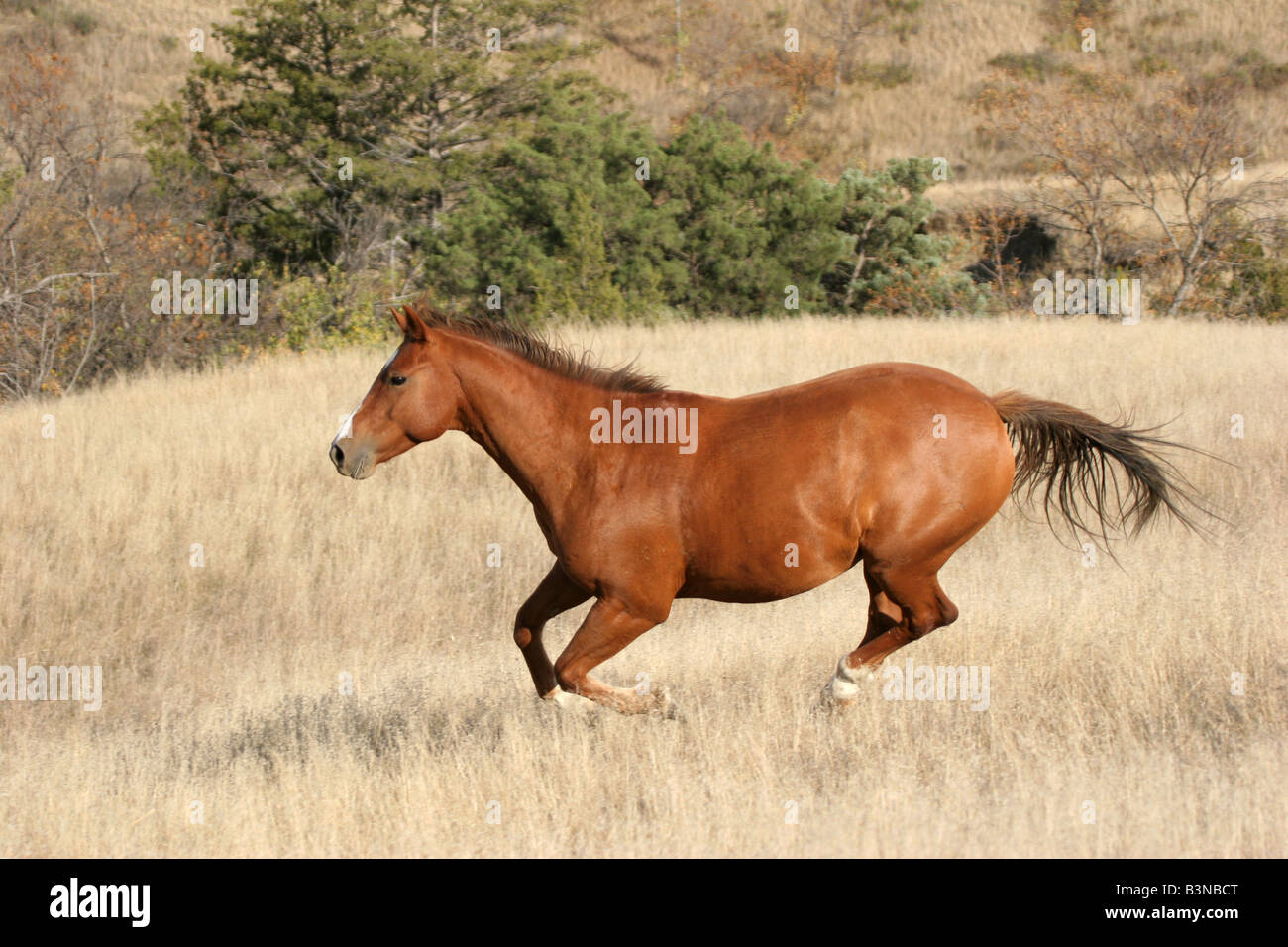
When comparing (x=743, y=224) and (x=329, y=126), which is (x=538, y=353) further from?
(x=329, y=126)

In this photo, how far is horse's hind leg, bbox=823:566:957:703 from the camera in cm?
531

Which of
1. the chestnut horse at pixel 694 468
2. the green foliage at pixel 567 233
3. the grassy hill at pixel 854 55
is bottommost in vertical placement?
the chestnut horse at pixel 694 468

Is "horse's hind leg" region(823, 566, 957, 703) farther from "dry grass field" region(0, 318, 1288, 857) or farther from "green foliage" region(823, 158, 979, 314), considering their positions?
"green foliage" region(823, 158, 979, 314)

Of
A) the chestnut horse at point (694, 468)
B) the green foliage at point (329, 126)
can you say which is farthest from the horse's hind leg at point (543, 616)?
the green foliage at point (329, 126)

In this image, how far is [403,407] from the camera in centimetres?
512

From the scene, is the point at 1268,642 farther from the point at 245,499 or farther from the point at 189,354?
the point at 189,354

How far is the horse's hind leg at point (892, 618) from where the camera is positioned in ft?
17.4

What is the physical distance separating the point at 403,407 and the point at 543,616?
116cm

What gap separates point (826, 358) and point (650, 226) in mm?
7014

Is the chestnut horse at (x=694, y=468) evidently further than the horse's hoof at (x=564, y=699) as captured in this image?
No

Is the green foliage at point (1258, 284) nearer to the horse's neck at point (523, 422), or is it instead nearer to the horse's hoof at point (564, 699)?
the horse's hoof at point (564, 699)

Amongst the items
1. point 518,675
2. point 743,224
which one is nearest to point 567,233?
point 743,224

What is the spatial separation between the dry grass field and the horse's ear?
1862 mm

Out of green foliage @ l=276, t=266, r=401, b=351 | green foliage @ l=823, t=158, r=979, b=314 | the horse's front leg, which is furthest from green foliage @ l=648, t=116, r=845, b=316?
the horse's front leg
